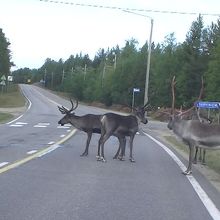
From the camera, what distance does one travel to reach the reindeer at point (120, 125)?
16.2 meters

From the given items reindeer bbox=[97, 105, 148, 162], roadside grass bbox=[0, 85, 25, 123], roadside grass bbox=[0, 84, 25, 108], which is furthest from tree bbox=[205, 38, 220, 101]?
reindeer bbox=[97, 105, 148, 162]

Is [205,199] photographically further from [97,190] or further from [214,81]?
[214,81]

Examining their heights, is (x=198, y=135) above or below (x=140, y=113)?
below

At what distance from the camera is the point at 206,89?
54.2m

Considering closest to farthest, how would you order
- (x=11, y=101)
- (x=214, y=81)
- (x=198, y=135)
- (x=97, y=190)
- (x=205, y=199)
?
(x=205, y=199), (x=97, y=190), (x=198, y=135), (x=214, y=81), (x=11, y=101)

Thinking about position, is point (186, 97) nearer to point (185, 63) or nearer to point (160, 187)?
point (185, 63)

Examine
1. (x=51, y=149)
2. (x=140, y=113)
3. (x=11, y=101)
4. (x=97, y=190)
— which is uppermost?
A: (x=140, y=113)

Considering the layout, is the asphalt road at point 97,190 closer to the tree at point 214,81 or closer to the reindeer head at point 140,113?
the reindeer head at point 140,113

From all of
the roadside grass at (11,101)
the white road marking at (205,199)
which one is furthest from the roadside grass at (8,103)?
the white road marking at (205,199)

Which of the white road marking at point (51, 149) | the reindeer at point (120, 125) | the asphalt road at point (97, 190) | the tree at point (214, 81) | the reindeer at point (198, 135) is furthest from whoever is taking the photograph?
the tree at point (214, 81)

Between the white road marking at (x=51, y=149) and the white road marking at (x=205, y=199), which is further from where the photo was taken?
the white road marking at (x=51, y=149)

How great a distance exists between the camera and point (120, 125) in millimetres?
16484

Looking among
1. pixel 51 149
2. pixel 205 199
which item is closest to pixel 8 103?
pixel 51 149

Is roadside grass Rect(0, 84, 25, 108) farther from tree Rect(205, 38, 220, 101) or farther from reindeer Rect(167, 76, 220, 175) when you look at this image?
reindeer Rect(167, 76, 220, 175)
